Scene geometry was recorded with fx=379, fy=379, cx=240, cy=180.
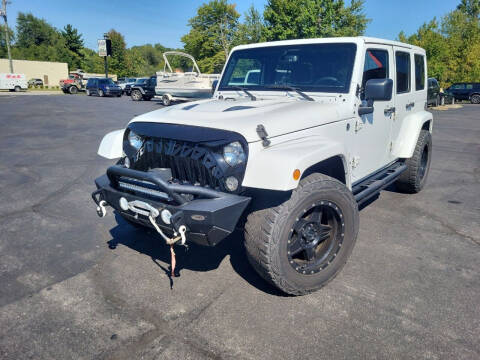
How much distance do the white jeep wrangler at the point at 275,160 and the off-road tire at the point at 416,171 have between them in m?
1.14

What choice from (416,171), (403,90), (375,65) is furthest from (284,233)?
(416,171)

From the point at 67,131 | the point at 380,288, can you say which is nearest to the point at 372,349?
the point at 380,288

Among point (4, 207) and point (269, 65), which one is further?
point (4, 207)

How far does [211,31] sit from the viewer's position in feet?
215

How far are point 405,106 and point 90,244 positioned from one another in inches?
164

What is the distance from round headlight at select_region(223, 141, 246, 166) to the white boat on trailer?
17.4 meters

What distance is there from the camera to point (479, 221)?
470 centimetres

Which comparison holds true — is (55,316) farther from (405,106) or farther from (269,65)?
(405,106)

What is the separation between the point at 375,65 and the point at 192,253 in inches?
108

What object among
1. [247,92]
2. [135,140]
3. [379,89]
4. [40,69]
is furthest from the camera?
[40,69]

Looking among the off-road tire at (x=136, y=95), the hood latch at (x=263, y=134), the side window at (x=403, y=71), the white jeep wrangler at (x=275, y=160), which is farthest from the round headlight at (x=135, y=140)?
the off-road tire at (x=136, y=95)

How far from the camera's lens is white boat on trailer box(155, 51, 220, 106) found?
20.1 meters

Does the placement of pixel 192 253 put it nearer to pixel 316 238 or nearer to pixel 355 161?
pixel 316 238

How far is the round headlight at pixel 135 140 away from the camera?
3.23 m
